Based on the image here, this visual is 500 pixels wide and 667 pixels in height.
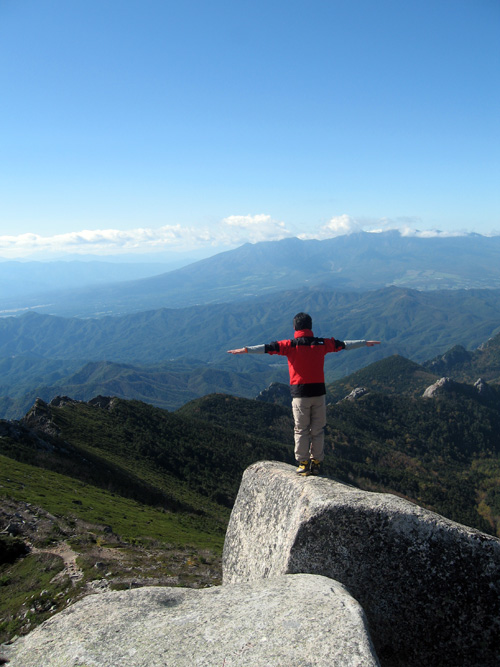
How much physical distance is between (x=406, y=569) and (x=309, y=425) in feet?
16.2

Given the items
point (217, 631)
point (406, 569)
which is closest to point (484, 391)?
point (406, 569)

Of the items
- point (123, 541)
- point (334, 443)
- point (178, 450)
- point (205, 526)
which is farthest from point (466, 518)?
point (123, 541)

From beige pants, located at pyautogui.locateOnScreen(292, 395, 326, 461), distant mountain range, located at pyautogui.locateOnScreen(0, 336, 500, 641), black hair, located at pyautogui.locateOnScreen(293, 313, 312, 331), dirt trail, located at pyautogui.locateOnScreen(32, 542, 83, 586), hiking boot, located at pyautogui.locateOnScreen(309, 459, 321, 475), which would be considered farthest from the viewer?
distant mountain range, located at pyautogui.locateOnScreen(0, 336, 500, 641)

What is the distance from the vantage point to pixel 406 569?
946 centimetres

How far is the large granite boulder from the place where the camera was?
9070 millimetres

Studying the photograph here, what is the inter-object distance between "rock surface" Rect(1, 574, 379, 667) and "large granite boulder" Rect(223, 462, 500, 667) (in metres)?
0.91

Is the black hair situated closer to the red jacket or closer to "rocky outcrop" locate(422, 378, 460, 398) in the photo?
the red jacket

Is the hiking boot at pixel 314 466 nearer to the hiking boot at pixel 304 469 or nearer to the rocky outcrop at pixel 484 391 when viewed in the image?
the hiking boot at pixel 304 469

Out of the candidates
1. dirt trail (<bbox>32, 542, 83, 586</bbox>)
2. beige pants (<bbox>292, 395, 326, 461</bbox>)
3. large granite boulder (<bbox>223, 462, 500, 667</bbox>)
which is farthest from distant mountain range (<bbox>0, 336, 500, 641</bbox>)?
large granite boulder (<bbox>223, 462, 500, 667</bbox>)

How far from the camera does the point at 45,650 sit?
8.71 meters

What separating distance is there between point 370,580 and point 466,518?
10790 centimetres

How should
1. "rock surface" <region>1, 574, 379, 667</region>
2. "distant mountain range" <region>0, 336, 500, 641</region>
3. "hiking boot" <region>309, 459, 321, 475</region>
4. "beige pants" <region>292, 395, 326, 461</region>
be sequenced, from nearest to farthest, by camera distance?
"rock surface" <region>1, 574, 379, 667</region>
"beige pants" <region>292, 395, 326, 461</region>
"hiking boot" <region>309, 459, 321, 475</region>
"distant mountain range" <region>0, 336, 500, 641</region>

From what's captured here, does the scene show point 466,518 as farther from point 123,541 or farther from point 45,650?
point 45,650

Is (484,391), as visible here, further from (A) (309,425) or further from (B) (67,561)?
(A) (309,425)
